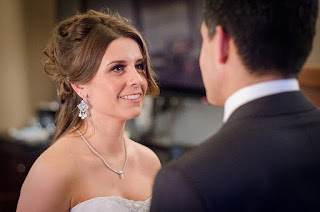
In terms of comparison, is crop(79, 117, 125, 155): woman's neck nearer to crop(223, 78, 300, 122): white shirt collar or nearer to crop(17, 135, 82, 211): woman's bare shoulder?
crop(17, 135, 82, 211): woman's bare shoulder

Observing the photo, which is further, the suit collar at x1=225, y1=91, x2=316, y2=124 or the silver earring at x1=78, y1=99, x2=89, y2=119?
the silver earring at x1=78, y1=99, x2=89, y2=119

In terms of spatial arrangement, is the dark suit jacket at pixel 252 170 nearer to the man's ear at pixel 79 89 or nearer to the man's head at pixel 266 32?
the man's head at pixel 266 32

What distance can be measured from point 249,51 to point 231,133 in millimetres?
178

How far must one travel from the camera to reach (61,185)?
4.80ft

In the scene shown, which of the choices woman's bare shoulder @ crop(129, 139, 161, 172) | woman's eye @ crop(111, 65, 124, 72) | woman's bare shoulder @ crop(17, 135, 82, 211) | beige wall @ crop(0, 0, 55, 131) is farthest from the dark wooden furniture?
woman's eye @ crop(111, 65, 124, 72)

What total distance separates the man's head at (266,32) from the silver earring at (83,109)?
941 mm

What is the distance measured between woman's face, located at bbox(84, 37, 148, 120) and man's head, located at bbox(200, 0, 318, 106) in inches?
28.8

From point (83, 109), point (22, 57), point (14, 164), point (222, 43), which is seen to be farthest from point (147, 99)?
point (222, 43)

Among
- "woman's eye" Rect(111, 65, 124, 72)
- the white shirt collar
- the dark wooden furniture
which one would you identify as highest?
the white shirt collar

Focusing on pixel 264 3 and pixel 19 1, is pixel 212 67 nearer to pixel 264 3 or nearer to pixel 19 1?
pixel 264 3

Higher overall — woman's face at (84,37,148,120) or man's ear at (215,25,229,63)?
man's ear at (215,25,229,63)

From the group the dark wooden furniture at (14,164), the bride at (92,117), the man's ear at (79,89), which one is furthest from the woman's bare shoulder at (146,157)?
the dark wooden furniture at (14,164)

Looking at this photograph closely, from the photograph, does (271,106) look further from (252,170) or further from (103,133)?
(103,133)

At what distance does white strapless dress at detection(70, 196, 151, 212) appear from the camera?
1.49m
